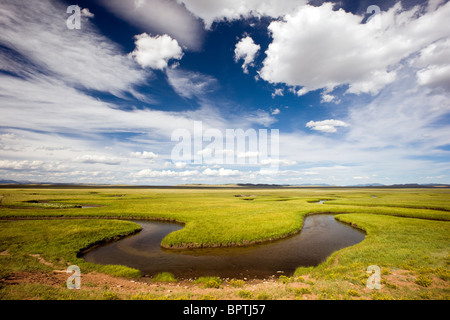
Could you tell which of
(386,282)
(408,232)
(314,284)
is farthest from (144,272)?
(408,232)

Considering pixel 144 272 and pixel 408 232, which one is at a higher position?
Result: pixel 408 232

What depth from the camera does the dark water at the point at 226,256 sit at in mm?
19719

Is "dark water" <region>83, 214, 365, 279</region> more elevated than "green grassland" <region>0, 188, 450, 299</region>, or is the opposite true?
"green grassland" <region>0, 188, 450, 299</region>

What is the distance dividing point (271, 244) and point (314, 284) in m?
13.4

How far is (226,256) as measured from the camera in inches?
920

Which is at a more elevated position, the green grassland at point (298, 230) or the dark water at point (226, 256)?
the green grassland at point (298, 230)

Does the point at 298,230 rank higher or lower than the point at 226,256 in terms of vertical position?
higher

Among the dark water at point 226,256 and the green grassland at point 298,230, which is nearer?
the green grassland at point 298,230

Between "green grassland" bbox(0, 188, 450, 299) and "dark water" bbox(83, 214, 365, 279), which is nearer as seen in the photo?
"green grassland" bbox(0, 188, 450, 299)

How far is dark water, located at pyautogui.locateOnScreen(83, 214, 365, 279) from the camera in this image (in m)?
19.7

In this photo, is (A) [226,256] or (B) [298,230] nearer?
(A) [226,256]
